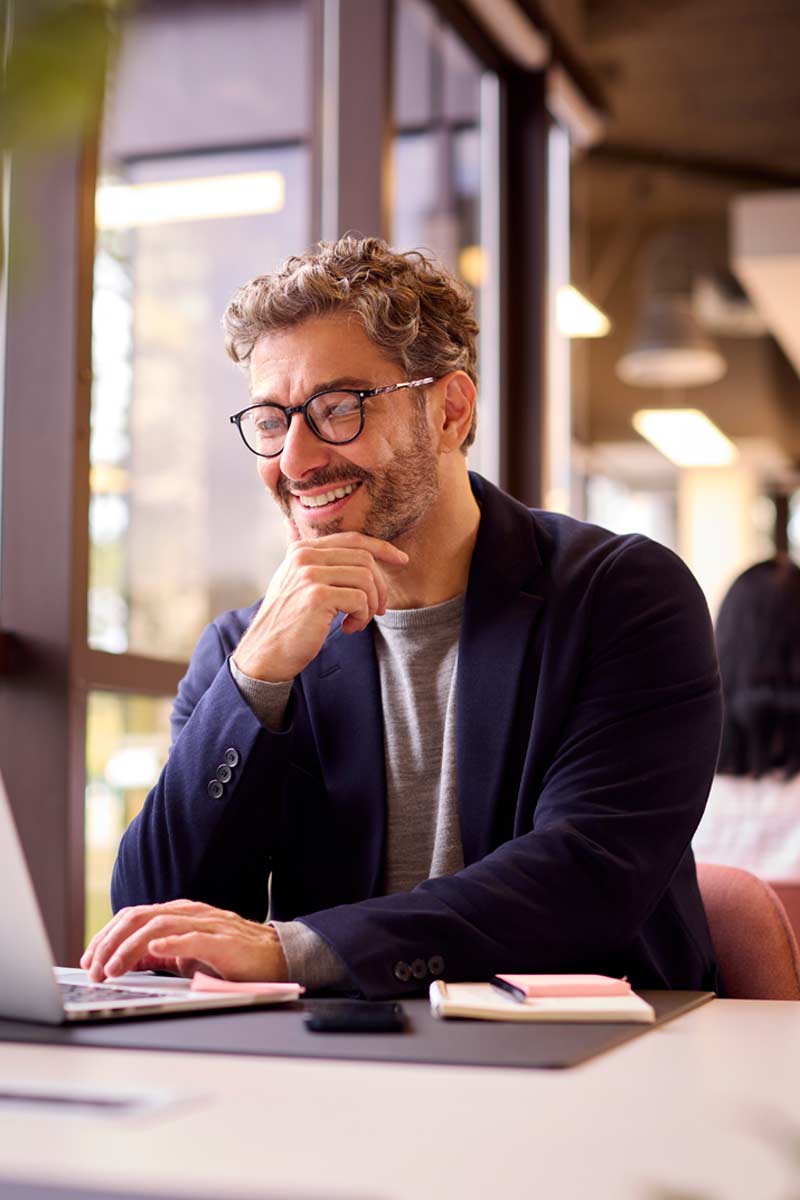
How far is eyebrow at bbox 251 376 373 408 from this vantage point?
1.89 meters

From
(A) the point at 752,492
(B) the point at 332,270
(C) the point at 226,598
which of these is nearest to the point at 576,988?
(B) the point at 332,270

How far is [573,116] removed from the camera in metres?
5.62

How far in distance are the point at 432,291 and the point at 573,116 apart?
389 cm

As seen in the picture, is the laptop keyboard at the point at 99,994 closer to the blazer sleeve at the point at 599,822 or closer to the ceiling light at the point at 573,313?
the blazer sleeve at the point at 599,822

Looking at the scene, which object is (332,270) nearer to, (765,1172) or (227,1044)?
(227,1044)

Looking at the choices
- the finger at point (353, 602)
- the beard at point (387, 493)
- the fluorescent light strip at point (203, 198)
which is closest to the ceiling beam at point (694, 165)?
the fluorescent light strip at point (203, 198)

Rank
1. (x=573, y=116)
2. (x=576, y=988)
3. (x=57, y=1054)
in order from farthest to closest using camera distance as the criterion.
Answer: (x=573, y=116), (x=576, y=988), (x=57, y=1054)

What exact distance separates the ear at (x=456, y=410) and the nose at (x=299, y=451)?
0.25 m

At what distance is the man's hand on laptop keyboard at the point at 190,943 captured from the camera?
131cm

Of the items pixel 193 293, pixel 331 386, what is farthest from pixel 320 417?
pixel 193 293

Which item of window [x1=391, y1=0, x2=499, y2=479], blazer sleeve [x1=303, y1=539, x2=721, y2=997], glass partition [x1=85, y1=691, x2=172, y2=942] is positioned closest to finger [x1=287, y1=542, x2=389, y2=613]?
blazer sleeve [x1=303, y1=539, x2=721, y2=997]

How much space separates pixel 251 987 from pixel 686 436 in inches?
330

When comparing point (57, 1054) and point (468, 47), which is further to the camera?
point (468, 47)

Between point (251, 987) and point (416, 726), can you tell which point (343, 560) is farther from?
point (251, 987)
